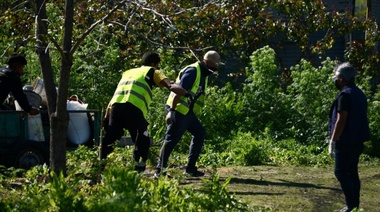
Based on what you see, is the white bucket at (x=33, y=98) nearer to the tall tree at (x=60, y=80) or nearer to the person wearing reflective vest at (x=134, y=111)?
the person wearing reflective vest at (x=134, y=111)

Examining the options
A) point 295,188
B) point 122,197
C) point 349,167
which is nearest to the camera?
point 122,197

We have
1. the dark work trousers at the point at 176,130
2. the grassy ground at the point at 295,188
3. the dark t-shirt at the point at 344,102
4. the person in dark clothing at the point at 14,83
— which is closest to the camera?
the dark t-shirt at the point at 344,102

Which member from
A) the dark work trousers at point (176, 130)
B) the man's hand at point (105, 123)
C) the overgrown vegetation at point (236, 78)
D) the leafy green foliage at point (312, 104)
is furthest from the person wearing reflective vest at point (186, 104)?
the leafy green foliage at point (312, 104)

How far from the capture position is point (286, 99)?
1630 cm

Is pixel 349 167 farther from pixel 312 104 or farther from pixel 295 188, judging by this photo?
pixel 312 104

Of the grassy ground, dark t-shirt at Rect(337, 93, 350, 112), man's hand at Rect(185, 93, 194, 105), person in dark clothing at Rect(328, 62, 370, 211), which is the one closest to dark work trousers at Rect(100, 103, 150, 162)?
man's hand at Rect(185, 93, 194, 105)

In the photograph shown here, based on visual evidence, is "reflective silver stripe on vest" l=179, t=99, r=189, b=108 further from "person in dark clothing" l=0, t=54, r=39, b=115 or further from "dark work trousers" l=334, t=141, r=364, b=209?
"dark work trousers" l=334, t=141, r=364, b=209

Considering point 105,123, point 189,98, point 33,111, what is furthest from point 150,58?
point 33,111

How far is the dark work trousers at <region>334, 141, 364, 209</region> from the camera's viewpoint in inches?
367

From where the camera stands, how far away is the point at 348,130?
9273 millimetres

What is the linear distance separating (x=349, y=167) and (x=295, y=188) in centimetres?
219

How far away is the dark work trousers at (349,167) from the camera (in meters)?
9.33

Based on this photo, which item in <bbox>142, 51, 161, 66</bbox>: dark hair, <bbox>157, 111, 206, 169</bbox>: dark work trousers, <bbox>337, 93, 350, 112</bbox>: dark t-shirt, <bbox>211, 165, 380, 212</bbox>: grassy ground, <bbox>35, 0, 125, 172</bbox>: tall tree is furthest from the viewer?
<bbox>157, 111, 206, 169</bbox>: dark work trousers

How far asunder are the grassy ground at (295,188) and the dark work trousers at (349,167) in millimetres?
645
